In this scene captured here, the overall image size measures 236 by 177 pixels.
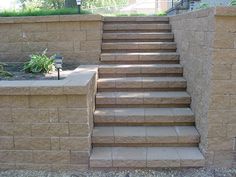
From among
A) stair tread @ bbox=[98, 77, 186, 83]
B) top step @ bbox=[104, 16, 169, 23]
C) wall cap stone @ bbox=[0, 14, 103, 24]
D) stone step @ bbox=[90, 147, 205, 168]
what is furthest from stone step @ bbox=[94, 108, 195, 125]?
top step @ bbox=[104, 16, 169, 23]

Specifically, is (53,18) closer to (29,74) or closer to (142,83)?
(29,74)

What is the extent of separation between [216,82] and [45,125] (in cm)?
190

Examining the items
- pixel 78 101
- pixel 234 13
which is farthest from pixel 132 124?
pixel 234 13

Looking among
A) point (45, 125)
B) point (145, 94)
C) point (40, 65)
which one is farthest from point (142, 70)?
point (45, 125)

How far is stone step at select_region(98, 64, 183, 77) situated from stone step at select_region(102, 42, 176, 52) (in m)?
0.58

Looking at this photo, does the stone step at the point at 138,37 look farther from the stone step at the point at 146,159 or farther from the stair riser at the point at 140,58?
the stone step at the point at 146,159

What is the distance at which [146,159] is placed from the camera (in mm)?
3564

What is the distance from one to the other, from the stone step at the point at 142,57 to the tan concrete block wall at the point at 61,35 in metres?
0.21

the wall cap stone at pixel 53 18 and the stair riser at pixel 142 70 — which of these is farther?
the wall cap stone at pixel 53 18

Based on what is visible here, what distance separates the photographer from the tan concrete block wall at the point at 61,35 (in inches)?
200

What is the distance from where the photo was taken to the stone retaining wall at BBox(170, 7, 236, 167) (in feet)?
10.7

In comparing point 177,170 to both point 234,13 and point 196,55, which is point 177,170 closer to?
point 196,55

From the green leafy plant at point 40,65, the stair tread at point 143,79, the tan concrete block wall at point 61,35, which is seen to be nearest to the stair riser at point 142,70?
the stair tread at point 143,79

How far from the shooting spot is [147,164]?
3.56 m
